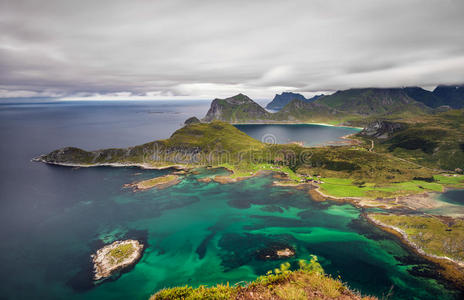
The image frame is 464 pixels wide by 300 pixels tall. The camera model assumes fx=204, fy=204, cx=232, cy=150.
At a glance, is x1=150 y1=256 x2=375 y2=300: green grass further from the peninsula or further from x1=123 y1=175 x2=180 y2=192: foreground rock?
x1=123 y1=175 x2=180 y2=192: foreground rock

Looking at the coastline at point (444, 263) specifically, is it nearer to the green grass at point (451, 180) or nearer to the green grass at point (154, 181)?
the green grass at point (451, 180)

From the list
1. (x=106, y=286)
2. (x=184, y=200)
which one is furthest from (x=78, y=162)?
(x=106, y=286)

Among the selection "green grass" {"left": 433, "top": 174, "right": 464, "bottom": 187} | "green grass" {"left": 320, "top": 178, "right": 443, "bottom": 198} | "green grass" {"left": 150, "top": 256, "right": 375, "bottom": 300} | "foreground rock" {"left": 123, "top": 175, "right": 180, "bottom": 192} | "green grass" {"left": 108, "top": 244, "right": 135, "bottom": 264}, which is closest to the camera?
"green grass" {"left": 150, "top": 256, "right": 375, "bottom": 300}

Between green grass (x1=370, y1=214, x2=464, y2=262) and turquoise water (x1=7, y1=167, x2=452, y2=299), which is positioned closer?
turquoise water (x1=7, y1=167, x2=452, y2=299)

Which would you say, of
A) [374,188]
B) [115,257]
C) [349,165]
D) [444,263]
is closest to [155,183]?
[115,257]

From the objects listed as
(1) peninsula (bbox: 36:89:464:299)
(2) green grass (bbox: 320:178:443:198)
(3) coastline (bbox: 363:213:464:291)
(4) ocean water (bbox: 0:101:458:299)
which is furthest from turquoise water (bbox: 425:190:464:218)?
(4) ocean water (bbox: 0:101:458:299)
